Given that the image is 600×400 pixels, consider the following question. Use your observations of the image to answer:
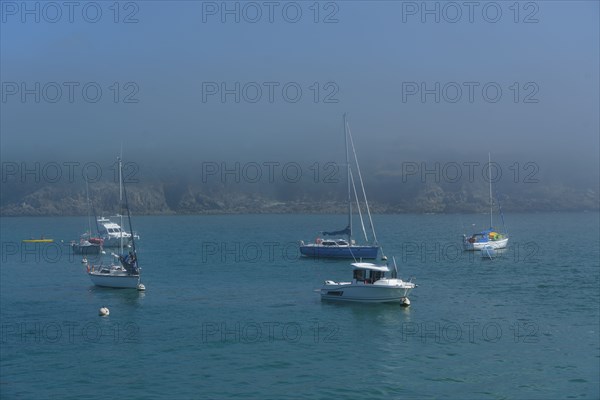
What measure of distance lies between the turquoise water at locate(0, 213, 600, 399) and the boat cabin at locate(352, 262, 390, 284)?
208 cm

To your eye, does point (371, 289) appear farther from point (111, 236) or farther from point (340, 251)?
point (111, 236)

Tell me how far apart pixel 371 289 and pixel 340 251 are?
38125 mm

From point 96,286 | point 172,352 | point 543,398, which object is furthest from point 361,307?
point 96,286

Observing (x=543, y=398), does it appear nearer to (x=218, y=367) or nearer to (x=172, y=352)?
(x=218, y=367)

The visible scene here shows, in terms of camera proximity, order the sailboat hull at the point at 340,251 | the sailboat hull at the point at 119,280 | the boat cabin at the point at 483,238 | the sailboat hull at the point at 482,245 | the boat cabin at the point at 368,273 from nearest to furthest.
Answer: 1. the boat cabin at the point at 368,273
2. the sailboat hull at the point at 119,280
3. the sailboat hull at the point at 340,251
4. the sailboat hull at the point at 482,245
5. the boat cabin at the point at 483,238

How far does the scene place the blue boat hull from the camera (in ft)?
276

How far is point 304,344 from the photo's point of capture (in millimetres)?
38719

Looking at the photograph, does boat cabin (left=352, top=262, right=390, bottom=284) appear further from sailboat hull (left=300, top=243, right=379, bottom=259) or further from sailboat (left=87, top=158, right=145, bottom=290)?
sailboat hull (left=300, top=243, right=379, bottom=259)

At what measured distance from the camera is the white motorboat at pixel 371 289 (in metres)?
49.7

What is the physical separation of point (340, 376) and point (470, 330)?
42.0 feet

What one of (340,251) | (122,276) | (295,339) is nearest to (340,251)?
(340,251)

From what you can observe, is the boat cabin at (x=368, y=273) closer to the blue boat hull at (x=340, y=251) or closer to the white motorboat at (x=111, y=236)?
the blue boat hull at (x=340, y=251)

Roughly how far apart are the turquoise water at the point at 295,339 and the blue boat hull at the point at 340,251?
44.0 ft

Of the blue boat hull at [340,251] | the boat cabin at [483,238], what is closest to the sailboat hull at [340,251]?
the blue boat hull at [340,251]
